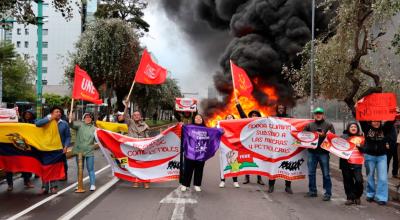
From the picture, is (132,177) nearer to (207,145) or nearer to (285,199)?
(207,145)

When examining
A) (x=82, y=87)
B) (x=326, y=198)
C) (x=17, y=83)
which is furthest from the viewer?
(x=17, y=83)

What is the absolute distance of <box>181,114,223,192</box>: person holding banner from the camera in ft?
28.6

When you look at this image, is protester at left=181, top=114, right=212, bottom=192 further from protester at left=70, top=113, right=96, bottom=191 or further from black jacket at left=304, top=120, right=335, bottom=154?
black jacket at left=304, top=120, right=335, bottom=154

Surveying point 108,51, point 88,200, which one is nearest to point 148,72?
point 88,200

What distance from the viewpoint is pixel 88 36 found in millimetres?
26141

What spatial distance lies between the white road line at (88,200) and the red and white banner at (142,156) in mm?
455

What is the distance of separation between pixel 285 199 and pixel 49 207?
3.97 meters

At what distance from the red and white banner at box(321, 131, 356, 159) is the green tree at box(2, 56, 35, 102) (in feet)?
149

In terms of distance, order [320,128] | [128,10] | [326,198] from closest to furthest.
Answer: [326,198] < [320,128] < [128,10]

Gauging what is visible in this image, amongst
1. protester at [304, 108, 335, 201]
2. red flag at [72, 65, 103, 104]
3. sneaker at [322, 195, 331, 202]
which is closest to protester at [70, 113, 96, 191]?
red flag at [72, 65, 103, 104]

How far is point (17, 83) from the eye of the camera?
5394cm

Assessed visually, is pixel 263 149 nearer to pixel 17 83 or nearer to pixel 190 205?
pixel 190 205

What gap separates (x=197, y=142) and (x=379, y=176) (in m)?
3.28

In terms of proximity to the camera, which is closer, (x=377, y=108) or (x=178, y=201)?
(x=178, y=201)
